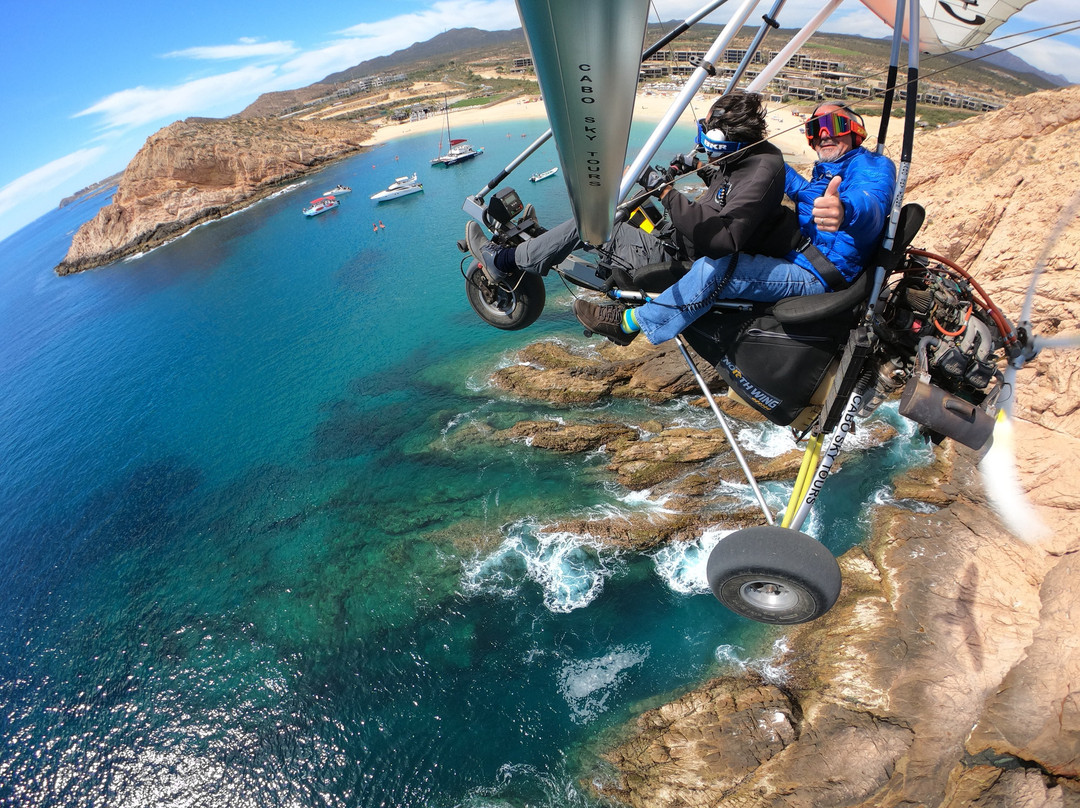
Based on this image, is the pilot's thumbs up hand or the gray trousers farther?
the gray trousers

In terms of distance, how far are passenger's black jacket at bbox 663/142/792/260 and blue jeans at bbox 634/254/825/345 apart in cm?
26

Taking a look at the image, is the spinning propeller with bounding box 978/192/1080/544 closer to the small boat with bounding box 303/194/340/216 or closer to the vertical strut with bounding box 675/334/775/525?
the vertical strut with bounding box 675/334/775/525

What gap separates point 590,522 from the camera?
1354cm

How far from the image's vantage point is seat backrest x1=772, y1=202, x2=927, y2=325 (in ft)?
13.6

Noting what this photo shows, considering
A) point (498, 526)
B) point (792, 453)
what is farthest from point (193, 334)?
point (792, 453)

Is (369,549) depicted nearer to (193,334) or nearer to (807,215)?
(807,215)

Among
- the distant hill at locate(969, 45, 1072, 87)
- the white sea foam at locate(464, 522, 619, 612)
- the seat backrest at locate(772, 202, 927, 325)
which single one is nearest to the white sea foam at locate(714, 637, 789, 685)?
the white sea foam at locate(464, 522, 619, 612)

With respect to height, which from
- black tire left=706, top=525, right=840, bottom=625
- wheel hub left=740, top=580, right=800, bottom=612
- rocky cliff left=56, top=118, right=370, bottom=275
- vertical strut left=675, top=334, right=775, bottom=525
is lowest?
wheel hub left=740, top=580, right=800, bottom=612

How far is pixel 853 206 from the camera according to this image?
3.93 meters

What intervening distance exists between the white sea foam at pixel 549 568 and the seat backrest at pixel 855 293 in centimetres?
939

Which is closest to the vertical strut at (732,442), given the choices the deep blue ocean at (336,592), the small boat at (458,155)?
the deep blue ocean at (336,592)

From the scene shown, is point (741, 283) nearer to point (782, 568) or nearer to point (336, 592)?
point (782, 568)

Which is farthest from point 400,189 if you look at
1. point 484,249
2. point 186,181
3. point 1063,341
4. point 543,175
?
point 1063,341

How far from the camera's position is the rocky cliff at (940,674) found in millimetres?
7941
